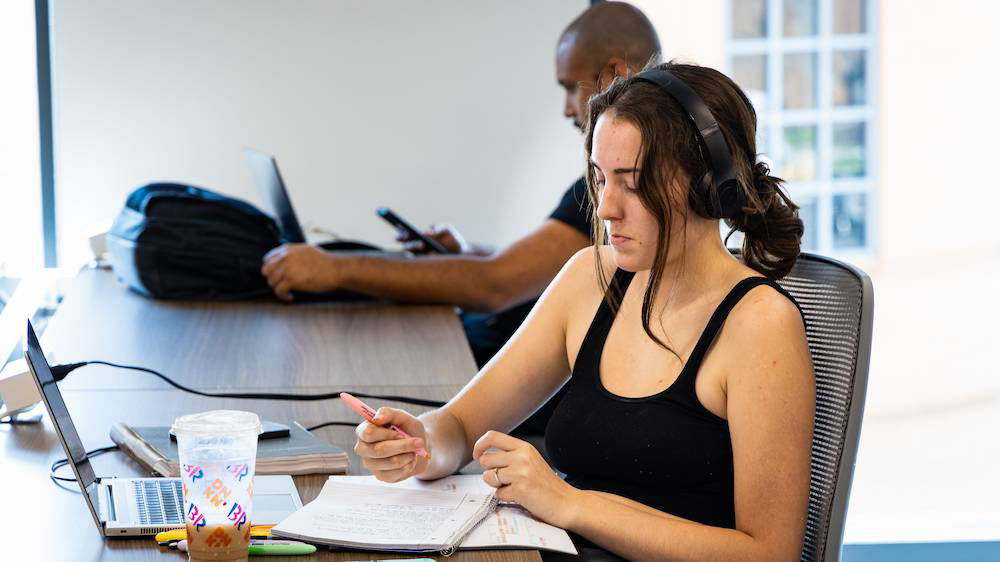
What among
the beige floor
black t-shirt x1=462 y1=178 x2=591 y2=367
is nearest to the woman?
black t-shirt x1=462 y1=178 x2=591 y2=367

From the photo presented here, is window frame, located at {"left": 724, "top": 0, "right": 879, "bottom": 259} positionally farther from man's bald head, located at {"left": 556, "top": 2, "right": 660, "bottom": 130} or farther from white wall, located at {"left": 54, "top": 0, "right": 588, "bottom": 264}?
man's bald head, located at {"left": 556, "top": 2, "right": 660, "bottom": 130}

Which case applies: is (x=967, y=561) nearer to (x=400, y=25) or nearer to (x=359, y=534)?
(x=400, y=25)

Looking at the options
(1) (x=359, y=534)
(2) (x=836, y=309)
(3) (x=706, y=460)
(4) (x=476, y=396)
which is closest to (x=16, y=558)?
(1) (x=359, y=534)

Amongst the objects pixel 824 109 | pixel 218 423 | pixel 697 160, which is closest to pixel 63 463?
pixel 218 423

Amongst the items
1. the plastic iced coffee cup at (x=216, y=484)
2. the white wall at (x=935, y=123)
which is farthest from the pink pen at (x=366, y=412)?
the white wall at (x=935, y=123)

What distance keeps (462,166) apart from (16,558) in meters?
2.43

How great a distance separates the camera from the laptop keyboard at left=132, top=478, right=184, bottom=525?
121 cm

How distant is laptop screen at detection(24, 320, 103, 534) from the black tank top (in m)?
0.57

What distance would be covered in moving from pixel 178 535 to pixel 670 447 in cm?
56

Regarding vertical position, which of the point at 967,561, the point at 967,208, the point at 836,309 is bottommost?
the point at 967,561

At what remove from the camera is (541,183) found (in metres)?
3.51

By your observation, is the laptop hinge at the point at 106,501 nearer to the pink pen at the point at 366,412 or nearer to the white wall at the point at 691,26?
the pink pen at the point at 366,412

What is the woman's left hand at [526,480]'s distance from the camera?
4.13 ft

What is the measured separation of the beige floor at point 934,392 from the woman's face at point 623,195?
9.80 feet
